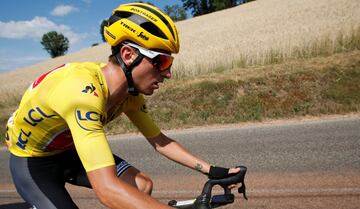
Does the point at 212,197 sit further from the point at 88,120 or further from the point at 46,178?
the point at 46,178

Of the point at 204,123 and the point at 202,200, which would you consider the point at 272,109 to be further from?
the point at 202,200

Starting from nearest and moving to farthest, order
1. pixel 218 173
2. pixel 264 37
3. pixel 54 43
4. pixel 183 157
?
pixel 218 173 < pixel 183 157 < pixel 264 37 < pixel 54 43

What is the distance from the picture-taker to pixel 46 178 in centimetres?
250

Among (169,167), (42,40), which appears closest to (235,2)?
(42,40)

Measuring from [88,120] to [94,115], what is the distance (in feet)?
0.16

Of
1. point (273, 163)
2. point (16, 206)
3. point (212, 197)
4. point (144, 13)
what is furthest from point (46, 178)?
point (273, 163)

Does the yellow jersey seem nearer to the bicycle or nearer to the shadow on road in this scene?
the bicycle

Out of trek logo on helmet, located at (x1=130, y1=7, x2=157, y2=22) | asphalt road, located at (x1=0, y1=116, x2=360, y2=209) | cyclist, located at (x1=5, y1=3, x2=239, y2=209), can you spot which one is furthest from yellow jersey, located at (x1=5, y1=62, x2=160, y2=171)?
asphalt road, located at (x1=0, y1=116, x2=360, y2=209)

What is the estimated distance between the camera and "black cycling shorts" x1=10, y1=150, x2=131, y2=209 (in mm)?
2375

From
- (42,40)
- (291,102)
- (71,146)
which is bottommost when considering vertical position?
(291,102)

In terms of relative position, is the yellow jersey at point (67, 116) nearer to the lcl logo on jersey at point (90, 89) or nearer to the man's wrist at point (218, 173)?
the lcl logo on jersey at point (90, 89)

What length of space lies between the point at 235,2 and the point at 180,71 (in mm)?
86525

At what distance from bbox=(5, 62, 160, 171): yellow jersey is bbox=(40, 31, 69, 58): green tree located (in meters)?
123

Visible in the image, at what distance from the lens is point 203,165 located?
261cm
